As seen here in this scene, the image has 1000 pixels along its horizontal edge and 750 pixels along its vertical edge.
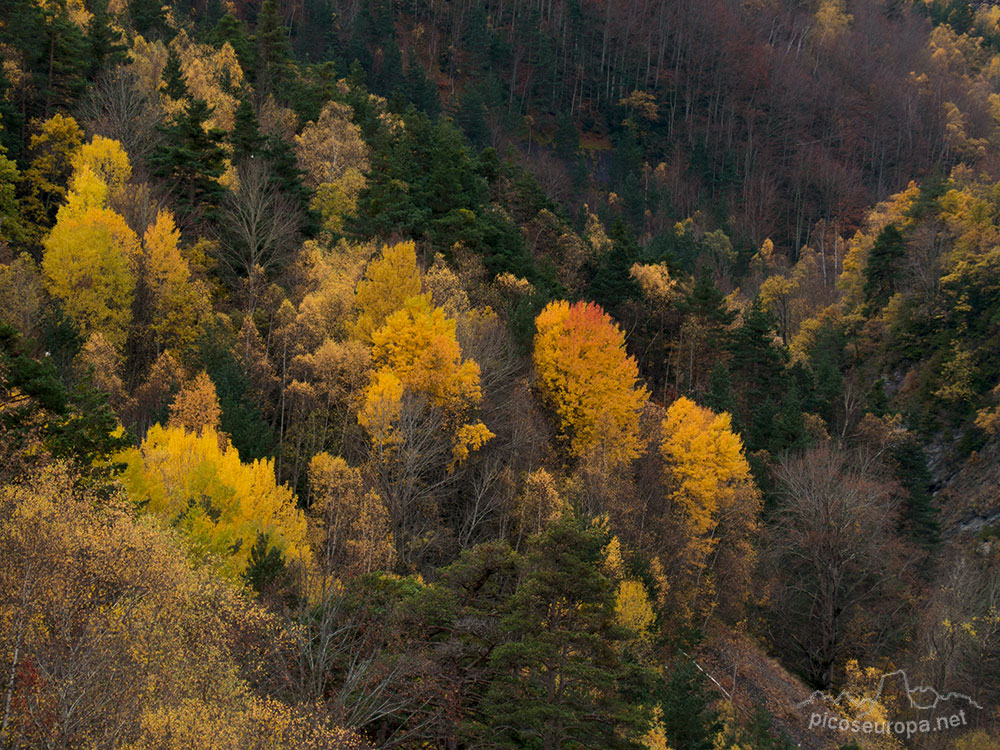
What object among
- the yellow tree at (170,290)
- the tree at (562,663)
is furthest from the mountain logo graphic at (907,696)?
the yellow tree at (170,290)

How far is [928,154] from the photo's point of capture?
117250 mm

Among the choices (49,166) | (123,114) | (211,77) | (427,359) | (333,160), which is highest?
(123,114)

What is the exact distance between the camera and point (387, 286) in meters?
41.8

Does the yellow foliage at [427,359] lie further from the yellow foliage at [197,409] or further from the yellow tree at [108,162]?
the yellow tree at [108,162]

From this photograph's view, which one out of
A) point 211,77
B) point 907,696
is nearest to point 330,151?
point 211,77

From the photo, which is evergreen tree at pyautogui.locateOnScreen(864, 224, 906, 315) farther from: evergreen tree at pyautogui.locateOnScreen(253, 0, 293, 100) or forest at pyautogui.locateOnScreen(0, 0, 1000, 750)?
evergreen tree at pyautogui.locateOnScreen(253, 0, 293, 100)

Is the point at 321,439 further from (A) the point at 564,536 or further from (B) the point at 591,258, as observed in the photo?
(B) the point at 591,258

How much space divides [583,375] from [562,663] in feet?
77.0

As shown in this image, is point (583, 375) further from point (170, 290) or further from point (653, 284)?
point (170, 290)

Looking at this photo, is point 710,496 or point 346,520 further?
point 710,496

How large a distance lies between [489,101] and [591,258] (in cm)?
4055

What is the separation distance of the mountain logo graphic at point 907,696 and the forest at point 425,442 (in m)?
0.22

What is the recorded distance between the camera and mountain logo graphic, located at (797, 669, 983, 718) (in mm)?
37875

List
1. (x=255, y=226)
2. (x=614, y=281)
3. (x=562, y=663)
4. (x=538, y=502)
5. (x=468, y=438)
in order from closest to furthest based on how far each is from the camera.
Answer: (x=562, y=663) → (x=538, y=502) → (x=468, y=438) → (x=255, y=226) → (x=614, y=281)
